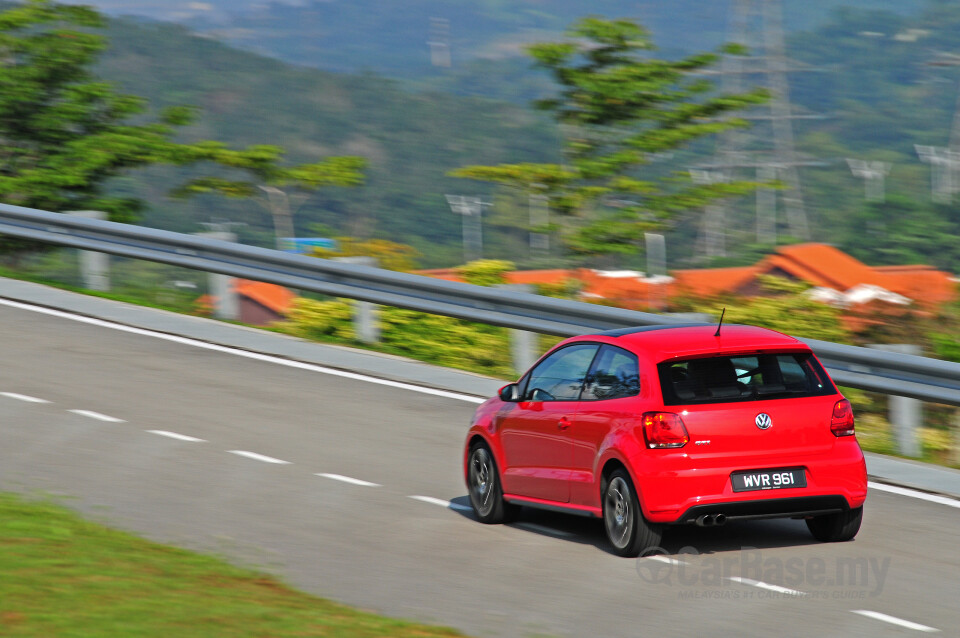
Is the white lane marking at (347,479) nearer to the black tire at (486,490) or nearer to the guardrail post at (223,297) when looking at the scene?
the black tire at (486,490)

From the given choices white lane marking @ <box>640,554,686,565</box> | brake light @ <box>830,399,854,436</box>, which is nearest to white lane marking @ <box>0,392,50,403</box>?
white lane marking @ <box>640,554,686,565</box>

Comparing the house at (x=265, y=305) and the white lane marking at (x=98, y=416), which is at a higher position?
the white lane marking at (x=98, y=416)

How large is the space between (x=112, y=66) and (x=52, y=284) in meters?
158

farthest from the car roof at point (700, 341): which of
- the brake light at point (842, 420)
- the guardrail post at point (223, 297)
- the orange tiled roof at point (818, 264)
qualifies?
the orange tiled roof at point (818, 264)

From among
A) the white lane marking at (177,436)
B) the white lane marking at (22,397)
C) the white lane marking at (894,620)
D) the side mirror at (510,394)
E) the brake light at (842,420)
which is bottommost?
the white lane marking at (177,436)

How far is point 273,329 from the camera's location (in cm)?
1644

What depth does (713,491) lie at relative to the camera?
311 inches

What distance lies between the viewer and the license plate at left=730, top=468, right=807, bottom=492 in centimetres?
793

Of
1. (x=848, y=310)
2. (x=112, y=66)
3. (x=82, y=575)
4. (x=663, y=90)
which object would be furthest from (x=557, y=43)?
(x=112, y=66)

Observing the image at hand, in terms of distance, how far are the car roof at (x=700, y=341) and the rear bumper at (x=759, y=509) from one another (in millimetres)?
880

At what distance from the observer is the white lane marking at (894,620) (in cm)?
668

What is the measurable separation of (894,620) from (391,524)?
10.9 feet

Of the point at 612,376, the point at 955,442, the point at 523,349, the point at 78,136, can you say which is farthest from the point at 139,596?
the point at 78,136

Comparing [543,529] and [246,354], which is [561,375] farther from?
[246,354]
